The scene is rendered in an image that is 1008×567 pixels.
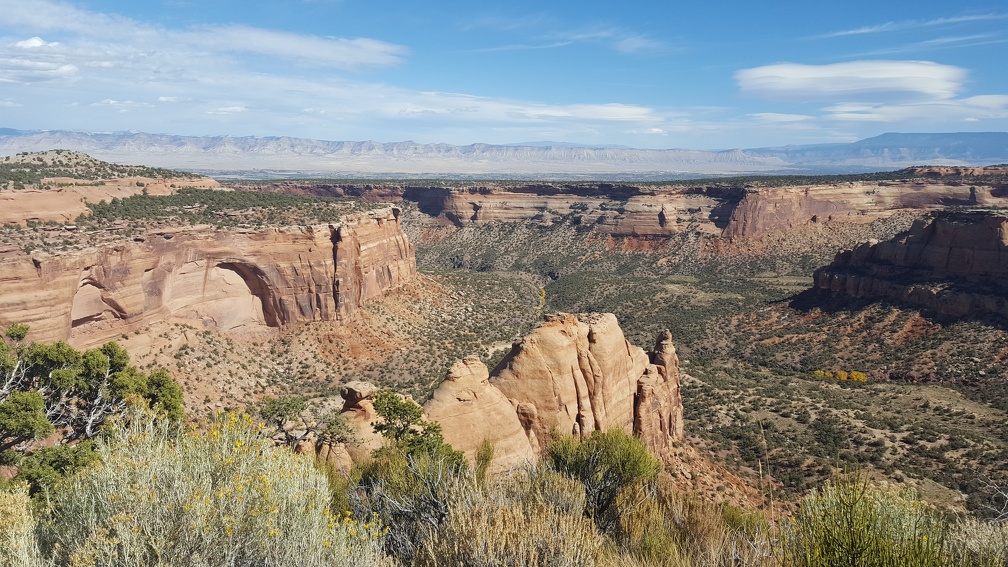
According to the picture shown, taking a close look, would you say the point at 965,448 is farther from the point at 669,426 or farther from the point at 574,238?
the point at 574,238

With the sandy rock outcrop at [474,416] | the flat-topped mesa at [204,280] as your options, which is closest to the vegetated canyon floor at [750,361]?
the flat-topped mesa at [204,280]

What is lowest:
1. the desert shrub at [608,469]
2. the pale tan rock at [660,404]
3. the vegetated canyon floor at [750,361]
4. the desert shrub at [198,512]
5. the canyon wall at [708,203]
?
the vegetated canyon floor at [750,361]

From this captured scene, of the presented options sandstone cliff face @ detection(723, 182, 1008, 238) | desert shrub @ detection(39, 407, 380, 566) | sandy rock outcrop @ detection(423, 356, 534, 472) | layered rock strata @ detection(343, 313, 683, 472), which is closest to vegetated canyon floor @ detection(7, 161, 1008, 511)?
layered rock strata @ detection(343, 313, 683, 472)

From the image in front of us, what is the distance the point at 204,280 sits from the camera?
150ft

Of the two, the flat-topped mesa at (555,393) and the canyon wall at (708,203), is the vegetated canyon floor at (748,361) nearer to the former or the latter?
the flat-topped mesa at (555,393)

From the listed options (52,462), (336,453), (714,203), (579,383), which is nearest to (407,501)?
(336,453)

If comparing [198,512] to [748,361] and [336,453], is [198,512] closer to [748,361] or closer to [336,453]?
[336,453]

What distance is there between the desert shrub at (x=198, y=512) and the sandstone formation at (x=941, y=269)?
65315 millimetres

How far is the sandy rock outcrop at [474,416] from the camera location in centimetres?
2305

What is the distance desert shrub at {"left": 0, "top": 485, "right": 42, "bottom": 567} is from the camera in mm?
8820

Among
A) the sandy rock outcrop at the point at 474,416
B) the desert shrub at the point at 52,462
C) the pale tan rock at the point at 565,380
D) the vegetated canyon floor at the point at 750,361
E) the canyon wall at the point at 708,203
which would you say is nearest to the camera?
the desert shrub at the point at 52,462

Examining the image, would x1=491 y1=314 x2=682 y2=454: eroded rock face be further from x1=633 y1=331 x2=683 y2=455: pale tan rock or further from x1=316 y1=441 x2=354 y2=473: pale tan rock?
x1=316 y1=441 x2=354 y2=473: pale tan rock

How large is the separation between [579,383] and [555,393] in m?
1.52

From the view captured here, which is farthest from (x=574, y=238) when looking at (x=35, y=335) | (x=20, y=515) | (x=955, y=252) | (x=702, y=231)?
(x=20, y=515)
